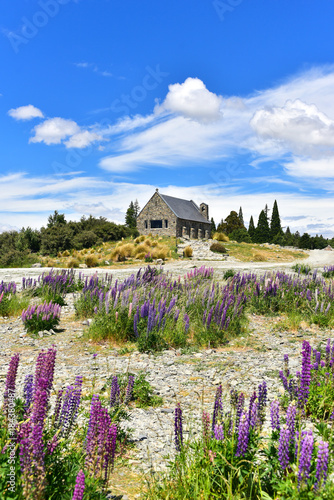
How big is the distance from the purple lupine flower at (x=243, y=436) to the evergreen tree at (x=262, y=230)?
69799 millimetres

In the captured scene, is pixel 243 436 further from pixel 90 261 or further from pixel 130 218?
pixel 130 218

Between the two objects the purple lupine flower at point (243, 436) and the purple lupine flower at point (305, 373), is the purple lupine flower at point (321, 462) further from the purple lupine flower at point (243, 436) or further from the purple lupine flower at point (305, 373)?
the purple lupine flower at point (305, 373)

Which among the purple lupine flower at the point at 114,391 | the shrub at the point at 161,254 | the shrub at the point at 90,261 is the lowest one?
the purple lupine flower at the point at 114,391

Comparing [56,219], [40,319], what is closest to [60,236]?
[56,219]

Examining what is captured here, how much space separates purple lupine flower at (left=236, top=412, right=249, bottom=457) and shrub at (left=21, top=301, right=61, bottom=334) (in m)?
5.97

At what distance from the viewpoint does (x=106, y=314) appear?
7277 millimetres

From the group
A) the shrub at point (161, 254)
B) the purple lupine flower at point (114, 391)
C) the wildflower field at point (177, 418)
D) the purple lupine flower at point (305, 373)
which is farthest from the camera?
the shrub at point (161, 254)

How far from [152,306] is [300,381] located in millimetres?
3790

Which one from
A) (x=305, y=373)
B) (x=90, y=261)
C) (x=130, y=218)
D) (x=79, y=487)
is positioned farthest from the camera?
(x=130, y=218)

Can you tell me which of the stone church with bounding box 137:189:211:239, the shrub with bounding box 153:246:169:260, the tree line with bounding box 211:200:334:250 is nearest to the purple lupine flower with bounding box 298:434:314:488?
the shrub with bounding box 153:246:169:260

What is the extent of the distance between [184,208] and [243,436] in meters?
52.0

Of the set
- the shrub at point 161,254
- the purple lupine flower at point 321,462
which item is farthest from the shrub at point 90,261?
the purple lupine flower at point 321,462

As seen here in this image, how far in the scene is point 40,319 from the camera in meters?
7.58

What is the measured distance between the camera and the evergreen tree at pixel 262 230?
231ft
